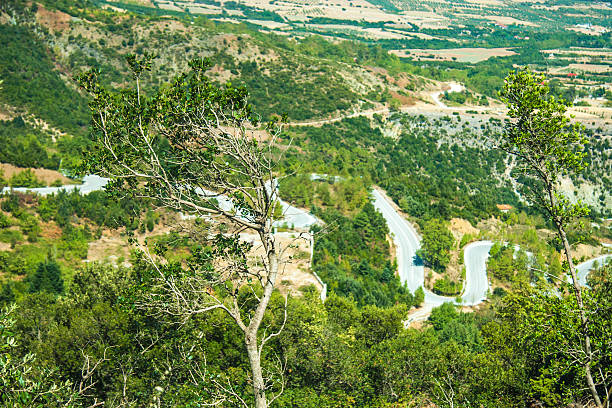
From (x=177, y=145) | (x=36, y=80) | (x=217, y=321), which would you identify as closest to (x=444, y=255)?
(x=217, y=321)

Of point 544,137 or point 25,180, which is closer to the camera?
point 544,137

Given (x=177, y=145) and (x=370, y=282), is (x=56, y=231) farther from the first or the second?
(x=177, y=145)

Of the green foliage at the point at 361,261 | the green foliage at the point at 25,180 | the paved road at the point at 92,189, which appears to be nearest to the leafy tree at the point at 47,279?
the paved road at the point at 92,189

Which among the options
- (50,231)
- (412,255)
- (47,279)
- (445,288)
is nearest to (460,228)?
(412,255)

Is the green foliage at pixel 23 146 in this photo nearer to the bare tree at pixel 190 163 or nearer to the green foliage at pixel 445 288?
the green foliage at pixel 445 288

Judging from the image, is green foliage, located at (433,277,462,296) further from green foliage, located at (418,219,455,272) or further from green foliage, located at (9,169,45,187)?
green foliage, located at (9,169,45,187)

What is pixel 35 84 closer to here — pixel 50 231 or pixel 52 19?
pixel 52 19
